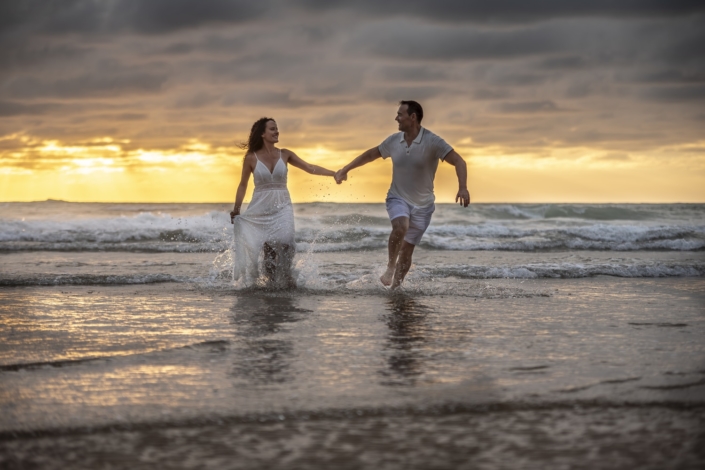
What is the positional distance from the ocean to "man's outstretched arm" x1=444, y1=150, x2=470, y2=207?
1.06 metres

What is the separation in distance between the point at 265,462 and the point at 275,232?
6600 millimetres

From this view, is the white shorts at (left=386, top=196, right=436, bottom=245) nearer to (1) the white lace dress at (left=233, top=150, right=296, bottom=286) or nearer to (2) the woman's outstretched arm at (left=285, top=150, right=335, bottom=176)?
(2) the woman's outstretched arm at (left=285, top=150, right=335, bottom=176)

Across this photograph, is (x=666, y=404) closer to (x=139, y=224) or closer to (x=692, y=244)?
(x=692, y=244)

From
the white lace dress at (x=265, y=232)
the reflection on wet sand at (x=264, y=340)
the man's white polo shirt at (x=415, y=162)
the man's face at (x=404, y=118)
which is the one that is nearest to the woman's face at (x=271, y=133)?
the white lace dress at (x=265, y=232)

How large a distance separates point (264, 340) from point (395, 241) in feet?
12.0

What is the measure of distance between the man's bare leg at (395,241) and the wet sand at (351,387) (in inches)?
66.7

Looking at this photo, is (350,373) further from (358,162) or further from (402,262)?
(358,162)

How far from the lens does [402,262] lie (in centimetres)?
899

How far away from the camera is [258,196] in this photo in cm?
938

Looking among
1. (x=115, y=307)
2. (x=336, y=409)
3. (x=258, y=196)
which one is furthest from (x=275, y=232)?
(x=336, y=409)

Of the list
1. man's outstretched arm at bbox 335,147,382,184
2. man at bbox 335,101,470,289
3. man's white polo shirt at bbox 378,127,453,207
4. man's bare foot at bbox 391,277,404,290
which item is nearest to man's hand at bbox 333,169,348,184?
man's outstretched arm at bbox 335,147,382,184

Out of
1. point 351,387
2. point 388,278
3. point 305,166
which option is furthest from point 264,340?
point 305,166

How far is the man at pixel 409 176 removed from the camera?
8562mm

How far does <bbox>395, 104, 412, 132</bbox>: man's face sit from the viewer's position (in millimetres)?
8508
